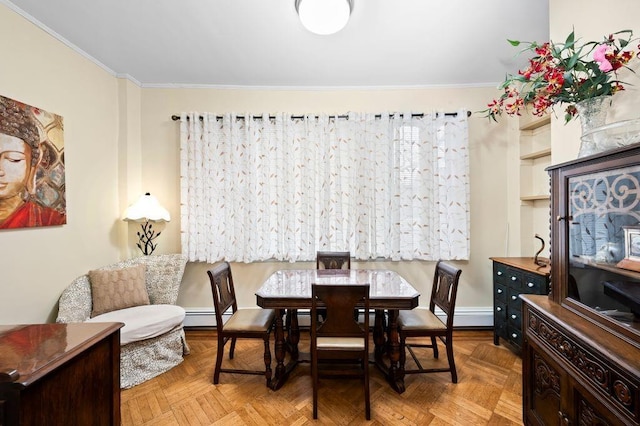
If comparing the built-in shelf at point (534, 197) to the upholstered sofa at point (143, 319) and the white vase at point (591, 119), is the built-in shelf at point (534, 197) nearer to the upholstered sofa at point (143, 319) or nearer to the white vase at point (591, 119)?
the white vase at point (591, 119)

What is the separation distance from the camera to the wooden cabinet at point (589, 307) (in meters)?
0.94

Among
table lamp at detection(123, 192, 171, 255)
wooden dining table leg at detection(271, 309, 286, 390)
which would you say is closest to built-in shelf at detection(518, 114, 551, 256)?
wooden dining table leg at detection(271, 309, 286, 390)

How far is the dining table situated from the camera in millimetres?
1964

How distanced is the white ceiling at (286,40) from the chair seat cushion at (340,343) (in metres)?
2.43

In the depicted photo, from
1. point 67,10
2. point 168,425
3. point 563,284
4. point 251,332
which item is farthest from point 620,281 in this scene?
point 67,10

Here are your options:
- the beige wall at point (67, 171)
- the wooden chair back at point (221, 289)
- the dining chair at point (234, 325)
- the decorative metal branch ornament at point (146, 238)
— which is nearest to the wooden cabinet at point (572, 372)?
the dining chair at point (234, 325)

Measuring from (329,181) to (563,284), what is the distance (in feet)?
7.13

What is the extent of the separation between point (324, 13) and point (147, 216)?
2.51 m

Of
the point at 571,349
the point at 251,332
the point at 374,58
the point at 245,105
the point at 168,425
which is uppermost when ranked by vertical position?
the point at 374,58

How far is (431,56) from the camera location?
8.39 ft

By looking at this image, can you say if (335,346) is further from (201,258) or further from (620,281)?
(201,258)

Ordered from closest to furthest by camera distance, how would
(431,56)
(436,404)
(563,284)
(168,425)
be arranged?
(563,284), (168,425), (436,404), (431,56)

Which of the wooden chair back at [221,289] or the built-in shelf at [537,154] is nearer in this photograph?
the wooden chair back at [221,289]

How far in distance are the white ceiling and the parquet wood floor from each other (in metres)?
2.93
